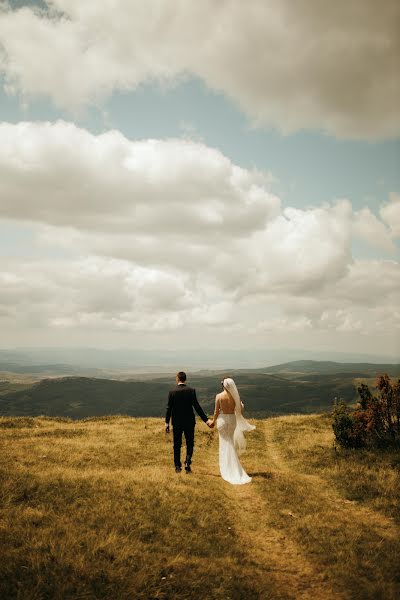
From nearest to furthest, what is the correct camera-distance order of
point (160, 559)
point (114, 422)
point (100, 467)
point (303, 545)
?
point (160, 559)
point (303, 545)
point (100, 467)
point (114, 422)

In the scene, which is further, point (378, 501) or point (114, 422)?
point (114, 422)

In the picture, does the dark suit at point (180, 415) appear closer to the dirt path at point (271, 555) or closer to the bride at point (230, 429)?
the bride at point (230, 429)

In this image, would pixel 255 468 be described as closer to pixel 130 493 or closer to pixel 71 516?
pixel 130 493

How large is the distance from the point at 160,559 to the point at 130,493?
11.6ft

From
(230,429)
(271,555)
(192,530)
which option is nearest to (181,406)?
(230,429)

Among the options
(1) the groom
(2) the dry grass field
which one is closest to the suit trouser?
(1) the groom

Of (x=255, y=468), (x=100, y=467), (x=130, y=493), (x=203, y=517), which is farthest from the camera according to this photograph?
(x=255, y=468)

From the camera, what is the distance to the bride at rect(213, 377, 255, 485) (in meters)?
14.6

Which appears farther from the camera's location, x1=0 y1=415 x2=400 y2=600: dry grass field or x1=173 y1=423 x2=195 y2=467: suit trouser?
x1=173 y1=423 x2=195 y2=467: suit trouser

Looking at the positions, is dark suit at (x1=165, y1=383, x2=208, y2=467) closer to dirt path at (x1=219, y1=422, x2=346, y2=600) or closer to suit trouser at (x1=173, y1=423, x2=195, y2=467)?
suit trouser at (x1=173, y1=423, x2=195, y2=467)

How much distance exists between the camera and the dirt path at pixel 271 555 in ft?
23.5

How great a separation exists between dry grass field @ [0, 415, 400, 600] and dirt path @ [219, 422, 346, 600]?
0.10 feet

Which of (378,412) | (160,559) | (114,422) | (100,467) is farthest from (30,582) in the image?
(114,422)

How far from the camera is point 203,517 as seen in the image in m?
10.1
